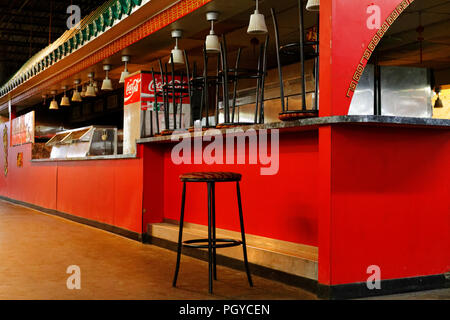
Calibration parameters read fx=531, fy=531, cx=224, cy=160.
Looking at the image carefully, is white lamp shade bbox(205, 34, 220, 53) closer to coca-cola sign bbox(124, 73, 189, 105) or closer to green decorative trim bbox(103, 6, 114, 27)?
coca-cola sign bbox(124, 73, 189, 105)

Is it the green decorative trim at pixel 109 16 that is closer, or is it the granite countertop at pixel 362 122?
the granite countertop at pixel 362 122

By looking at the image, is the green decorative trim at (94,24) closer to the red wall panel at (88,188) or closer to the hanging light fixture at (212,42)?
the hanging light fixture at (212,42)

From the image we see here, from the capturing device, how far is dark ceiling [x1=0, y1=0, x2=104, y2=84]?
1678 cm

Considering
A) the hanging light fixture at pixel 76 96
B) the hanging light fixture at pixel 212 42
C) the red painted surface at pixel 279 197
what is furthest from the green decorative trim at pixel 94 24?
the red painted surface at pixel 279 197

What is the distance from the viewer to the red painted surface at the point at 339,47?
3.38m

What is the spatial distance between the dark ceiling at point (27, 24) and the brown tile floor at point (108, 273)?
946 cm

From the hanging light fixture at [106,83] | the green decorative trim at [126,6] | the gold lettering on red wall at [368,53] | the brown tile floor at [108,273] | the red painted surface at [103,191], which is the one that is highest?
the green decorative trim at [126,6]

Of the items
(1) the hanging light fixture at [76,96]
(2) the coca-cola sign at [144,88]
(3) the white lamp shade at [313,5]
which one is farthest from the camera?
(1) the hanging light fixture at [76,96]

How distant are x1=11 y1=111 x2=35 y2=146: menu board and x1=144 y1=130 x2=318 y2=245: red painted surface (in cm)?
667

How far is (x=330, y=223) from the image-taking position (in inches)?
133

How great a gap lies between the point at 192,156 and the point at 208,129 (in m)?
1.03

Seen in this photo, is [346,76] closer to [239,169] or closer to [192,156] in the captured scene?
[239,169]
